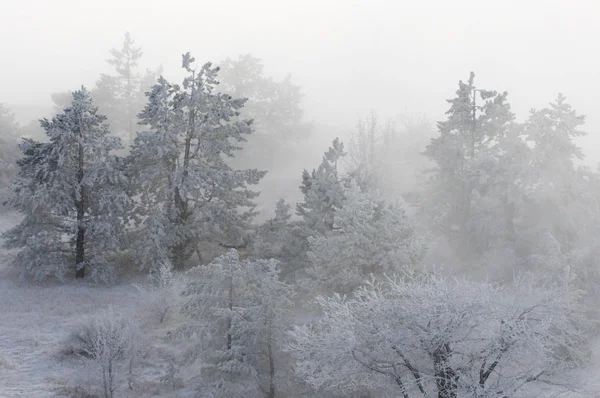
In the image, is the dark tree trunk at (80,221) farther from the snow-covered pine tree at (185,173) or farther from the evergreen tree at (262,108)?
the evergreen tree at (262,108)

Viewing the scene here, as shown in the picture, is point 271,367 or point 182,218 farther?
point 182,218

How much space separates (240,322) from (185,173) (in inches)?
671

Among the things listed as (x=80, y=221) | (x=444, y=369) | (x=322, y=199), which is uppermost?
(x=322, y=199)

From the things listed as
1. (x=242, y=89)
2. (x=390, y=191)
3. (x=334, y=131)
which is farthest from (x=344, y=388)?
(x=334, y=131)

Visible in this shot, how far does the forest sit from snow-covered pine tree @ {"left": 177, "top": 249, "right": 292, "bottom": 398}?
2.6 inches

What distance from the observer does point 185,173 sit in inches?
1268

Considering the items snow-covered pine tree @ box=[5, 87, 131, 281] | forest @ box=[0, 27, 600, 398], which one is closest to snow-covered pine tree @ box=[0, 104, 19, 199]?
forest @ box=[0, 27, 600, 398]

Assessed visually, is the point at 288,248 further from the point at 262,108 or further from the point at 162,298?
the point at 262,108

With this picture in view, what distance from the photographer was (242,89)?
6238 cm

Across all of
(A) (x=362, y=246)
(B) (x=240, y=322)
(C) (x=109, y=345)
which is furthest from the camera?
(A) (x=362, y=246)

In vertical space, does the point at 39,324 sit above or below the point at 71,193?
below

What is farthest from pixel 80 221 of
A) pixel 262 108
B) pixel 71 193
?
pixel 262 108

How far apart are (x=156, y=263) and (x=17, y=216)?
2222 centimetres

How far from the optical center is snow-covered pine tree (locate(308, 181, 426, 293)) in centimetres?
2333
